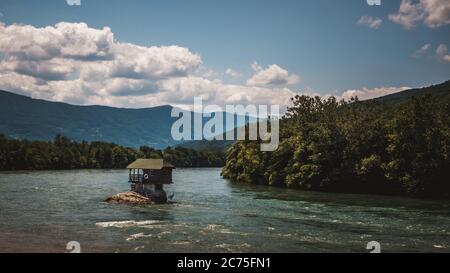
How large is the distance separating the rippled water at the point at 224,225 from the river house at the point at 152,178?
380cm

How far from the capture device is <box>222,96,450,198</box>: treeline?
7944 centimetres

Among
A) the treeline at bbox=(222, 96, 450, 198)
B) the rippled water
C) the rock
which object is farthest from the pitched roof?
the treeline at bbox=(222, 96, 450, 198)

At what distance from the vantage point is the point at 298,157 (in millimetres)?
103000

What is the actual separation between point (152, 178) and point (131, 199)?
467 centimetres

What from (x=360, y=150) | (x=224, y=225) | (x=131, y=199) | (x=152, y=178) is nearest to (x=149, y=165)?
(x=152, y=178)

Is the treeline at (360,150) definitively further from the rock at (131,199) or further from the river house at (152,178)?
the rock at (131,199)

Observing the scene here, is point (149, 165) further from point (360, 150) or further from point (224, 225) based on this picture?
point (360, 150)

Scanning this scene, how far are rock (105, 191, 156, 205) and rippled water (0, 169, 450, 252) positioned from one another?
2799 millimetres

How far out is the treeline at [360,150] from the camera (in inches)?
3127

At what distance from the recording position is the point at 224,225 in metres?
48.3

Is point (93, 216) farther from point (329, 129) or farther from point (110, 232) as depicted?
point (329, 129)
